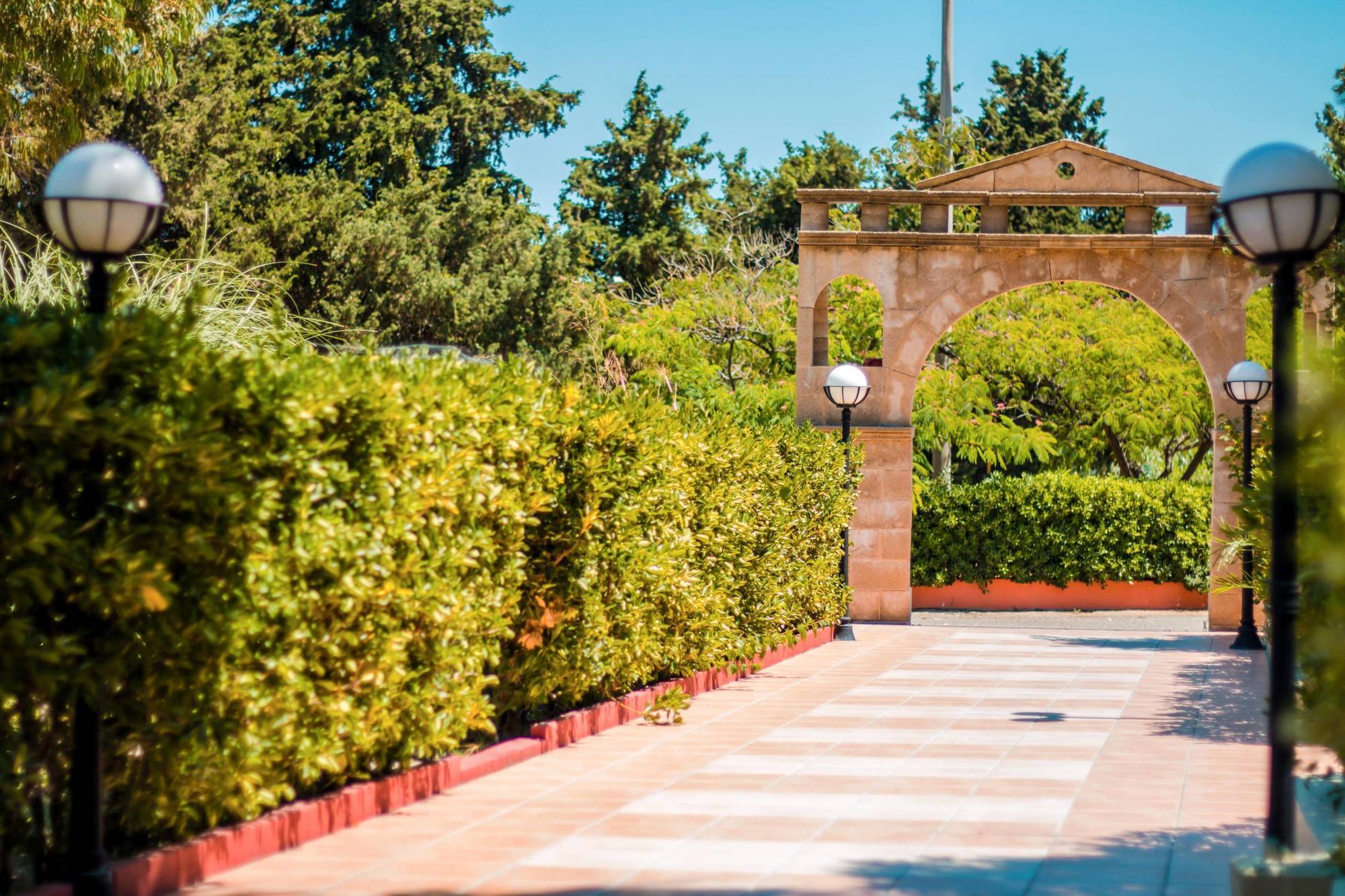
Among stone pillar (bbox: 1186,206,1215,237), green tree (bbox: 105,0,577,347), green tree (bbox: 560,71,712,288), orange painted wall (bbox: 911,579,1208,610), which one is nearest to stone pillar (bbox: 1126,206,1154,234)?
stone pillar (bbox: 1186,206,1215,237)

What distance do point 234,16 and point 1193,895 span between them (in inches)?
1492

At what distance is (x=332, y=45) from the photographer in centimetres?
3897

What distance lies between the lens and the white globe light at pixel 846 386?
16.2 metres

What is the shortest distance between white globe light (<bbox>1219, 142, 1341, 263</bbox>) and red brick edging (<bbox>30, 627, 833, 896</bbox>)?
14.6 ft

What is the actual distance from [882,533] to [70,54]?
11395 mm

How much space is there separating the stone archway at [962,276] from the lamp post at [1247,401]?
2.41 metres

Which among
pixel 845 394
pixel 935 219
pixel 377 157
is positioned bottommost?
pixel 845 394

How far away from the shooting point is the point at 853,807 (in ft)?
22.6

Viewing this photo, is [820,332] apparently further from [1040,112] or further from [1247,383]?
[1040,112]

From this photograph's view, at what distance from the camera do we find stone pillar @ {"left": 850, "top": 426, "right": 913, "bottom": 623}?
19297mm

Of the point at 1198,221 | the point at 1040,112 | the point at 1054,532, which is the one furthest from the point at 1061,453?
the point at 1040,112

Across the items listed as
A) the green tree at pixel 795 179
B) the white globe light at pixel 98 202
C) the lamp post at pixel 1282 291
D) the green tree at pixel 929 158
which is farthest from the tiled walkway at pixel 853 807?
the green tree at pixel 795 179

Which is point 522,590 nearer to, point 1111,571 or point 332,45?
point 1111,571

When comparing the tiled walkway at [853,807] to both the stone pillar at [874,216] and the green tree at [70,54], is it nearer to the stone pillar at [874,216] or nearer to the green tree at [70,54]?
the green tree at [70,54]
